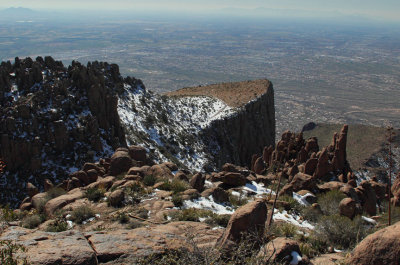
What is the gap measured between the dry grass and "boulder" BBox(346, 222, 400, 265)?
136 feet

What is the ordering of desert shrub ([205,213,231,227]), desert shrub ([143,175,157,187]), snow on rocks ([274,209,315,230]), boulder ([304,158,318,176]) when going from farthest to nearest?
1. boulder ([304,158,318,176])
2. desert shrub ([143,175,157,187])
3. snow on rocks ([274,209,315,230])
4. desert shrub ([205,213,231,227])

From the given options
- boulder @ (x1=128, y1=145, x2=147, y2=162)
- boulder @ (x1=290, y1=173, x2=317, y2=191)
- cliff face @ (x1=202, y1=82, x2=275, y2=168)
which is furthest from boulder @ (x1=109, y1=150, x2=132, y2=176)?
cliff face @ (x1=202, y1=82, x2=275, y2=168)

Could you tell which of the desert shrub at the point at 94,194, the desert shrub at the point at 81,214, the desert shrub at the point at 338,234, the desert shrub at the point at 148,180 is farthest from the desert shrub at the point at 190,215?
the desert shrub at the point at 148,180

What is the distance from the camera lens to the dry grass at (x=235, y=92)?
1981 inches

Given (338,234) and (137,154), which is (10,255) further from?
(137,154)

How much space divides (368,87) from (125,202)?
709 feet

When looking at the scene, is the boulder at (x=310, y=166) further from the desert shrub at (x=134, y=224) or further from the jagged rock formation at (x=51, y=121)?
the desert shrub at (x=134, y=224)

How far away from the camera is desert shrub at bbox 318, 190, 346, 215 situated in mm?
15133

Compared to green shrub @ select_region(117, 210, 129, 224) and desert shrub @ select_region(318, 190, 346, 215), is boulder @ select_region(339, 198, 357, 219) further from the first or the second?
green shrub @ select_region(117, 210, 129, 224)

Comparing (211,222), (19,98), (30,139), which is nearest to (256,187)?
(211,222)

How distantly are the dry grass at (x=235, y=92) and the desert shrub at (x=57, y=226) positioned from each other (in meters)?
38.8

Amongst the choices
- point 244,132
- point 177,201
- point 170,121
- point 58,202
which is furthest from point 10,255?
point 244,132

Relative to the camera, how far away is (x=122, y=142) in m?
29.3

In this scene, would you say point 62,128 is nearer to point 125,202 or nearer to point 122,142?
point 122,142
